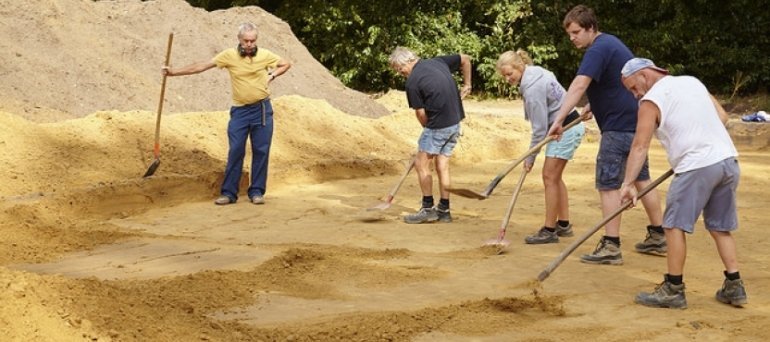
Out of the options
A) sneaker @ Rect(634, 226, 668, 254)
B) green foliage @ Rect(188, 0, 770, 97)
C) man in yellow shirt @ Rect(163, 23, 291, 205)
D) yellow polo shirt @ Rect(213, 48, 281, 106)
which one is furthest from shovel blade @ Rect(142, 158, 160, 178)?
green foliage @ Rect(188, 0, 770, 97)

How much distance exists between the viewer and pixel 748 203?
1106 cm

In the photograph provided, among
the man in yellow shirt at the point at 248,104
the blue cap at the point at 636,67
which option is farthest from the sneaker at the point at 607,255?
the man in yellow shirt at the point at 248,104

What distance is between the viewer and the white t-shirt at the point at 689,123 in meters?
6.60

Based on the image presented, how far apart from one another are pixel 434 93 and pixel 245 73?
7.17ft

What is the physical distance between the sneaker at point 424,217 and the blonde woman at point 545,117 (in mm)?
1255

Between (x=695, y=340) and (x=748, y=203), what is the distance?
209 inches

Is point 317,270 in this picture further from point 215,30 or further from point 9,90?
point 215,30

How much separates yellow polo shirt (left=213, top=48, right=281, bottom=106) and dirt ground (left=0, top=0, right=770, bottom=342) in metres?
1.03

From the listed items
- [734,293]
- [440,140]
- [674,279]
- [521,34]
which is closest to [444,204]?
[440,140]

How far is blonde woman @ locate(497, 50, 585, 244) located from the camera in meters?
8.67

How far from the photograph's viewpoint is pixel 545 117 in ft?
28.6

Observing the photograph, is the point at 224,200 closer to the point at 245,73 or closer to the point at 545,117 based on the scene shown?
the point at 245,73

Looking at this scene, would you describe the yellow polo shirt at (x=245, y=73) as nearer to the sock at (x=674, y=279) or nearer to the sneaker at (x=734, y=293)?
the sock at (x=674, y=279)

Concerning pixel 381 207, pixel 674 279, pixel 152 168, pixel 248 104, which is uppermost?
pixel 674 279
